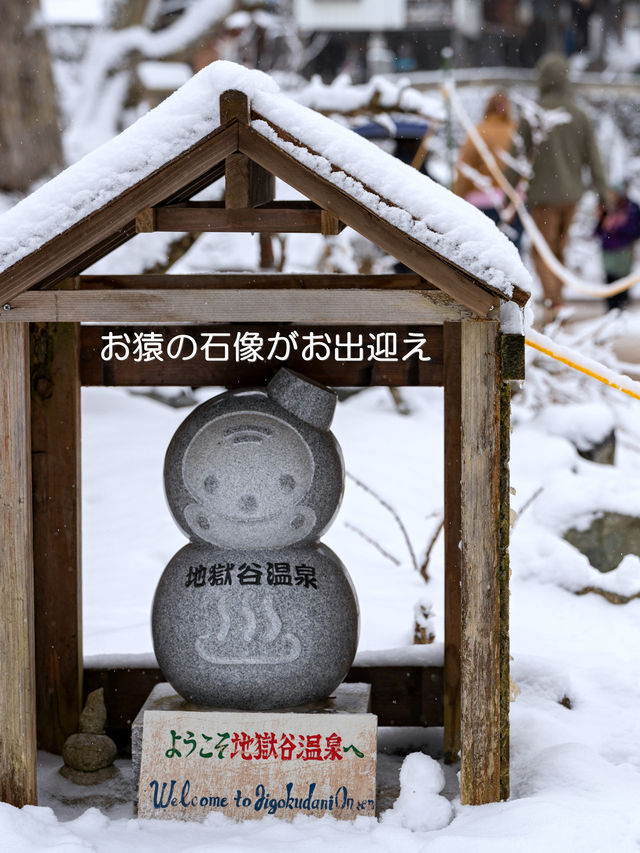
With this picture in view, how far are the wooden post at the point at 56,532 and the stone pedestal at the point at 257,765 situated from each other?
637 mm

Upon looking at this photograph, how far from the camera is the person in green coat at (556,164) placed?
912cm

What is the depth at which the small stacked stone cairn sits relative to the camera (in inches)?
139

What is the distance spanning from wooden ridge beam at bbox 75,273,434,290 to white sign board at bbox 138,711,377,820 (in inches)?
50.9

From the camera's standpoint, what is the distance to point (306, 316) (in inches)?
117

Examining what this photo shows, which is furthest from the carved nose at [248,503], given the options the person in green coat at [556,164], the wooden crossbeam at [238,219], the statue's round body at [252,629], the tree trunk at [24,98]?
the tree trunk at [24,98]

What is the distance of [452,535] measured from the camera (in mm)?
3656

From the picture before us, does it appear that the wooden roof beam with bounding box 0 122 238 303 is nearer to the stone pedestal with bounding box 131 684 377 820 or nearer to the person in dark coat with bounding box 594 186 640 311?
the stone pedestal with bounding box 131 684 377 820

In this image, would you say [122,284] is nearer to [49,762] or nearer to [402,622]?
[49,762]

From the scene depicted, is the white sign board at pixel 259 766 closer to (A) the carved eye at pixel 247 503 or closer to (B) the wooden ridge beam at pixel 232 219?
(A) the carved eye at pixel 247 503

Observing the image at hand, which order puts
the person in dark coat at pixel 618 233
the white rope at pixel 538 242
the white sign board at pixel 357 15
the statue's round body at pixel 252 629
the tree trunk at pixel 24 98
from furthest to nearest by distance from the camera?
the white sign board at pixel 357 15 → the person in dark coat at pixel 618 233 → the tree trunk at pixel 24 98 → the white rope at pixel 538 242 → the statue's round body at pixel 252 629

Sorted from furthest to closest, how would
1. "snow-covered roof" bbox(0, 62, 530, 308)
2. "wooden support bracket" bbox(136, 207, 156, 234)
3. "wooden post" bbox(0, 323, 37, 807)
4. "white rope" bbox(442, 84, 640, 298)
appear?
"white rope" bbox(442, 84, 640, 298)
"wooden post" bbox(0, 323, 37, 807)
"wooden support bracket" bbox(136, 207, 156, 234)
"snow-covered roof" bbox(0, 62, 530, 308)

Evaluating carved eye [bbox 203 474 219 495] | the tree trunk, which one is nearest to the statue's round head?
carved eye [bbox 203 474 219 495]

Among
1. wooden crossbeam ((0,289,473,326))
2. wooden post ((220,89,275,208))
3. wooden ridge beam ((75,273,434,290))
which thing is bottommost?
wooden crossbeam ((0,289,473,326))

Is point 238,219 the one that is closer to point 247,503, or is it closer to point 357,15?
point 247,503
